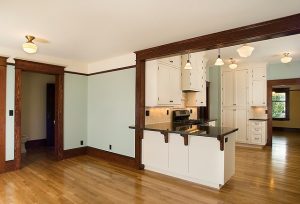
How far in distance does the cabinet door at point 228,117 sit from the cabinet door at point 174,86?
291 centimetres

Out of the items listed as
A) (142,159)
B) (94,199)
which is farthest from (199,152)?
(94,199)

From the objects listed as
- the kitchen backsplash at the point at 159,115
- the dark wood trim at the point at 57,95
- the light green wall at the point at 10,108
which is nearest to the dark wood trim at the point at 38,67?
the dark wood trim at the point at 57,95

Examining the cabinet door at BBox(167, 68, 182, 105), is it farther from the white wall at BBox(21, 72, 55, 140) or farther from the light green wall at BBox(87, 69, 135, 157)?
the white wall at BBox(21, 72, 55, 140)

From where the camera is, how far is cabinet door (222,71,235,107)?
6867mm

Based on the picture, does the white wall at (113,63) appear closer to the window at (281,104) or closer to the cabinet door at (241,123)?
the cabinet door at (241,123)

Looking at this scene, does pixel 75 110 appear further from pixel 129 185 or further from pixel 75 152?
pixel 129 185

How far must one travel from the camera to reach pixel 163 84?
4.24m

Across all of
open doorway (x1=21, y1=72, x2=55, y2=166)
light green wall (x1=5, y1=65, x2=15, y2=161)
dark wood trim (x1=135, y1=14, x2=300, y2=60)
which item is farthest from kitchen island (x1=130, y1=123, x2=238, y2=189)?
open doorway (x1=21, y1=72, x2=55, y2=166)

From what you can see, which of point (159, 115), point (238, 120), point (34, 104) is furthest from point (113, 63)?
point (238, 120)

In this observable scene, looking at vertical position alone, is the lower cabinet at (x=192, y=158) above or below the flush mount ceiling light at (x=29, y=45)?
below

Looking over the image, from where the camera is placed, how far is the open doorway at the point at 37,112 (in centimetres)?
595

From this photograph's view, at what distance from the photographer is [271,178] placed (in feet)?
12.2

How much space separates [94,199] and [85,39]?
263 cm

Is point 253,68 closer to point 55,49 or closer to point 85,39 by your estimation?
point 85,39
